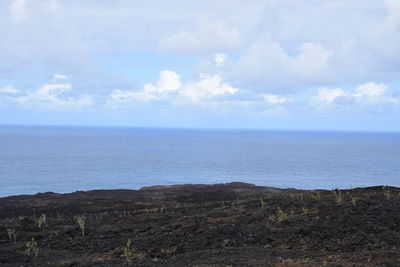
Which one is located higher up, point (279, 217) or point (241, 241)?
point (279, 217)

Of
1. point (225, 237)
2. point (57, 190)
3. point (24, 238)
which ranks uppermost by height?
point (225, 237)

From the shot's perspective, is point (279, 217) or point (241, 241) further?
point (279, 217)

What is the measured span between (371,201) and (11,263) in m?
13.5

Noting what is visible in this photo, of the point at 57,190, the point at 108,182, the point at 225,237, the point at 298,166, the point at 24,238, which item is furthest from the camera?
the point at 298,166

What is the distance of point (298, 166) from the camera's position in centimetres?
11244

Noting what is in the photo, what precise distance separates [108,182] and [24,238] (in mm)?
65771

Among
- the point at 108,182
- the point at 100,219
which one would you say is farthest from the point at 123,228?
the point at 108,182

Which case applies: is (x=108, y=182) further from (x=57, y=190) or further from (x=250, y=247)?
(x=250, y=247)

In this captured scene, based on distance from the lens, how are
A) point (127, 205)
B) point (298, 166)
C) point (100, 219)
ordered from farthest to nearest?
point (298, 166), point (127, 205), point (100, 219)

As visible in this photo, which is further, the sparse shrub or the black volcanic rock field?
the sparse shrub

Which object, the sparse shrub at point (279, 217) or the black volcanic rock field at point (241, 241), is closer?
the black volcanic rock field at point (241, 241)

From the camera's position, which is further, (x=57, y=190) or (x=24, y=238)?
(x=57, y=190)

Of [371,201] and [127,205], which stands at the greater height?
[371,201]

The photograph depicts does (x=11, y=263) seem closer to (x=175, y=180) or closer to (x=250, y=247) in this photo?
(x=250, y=247)
